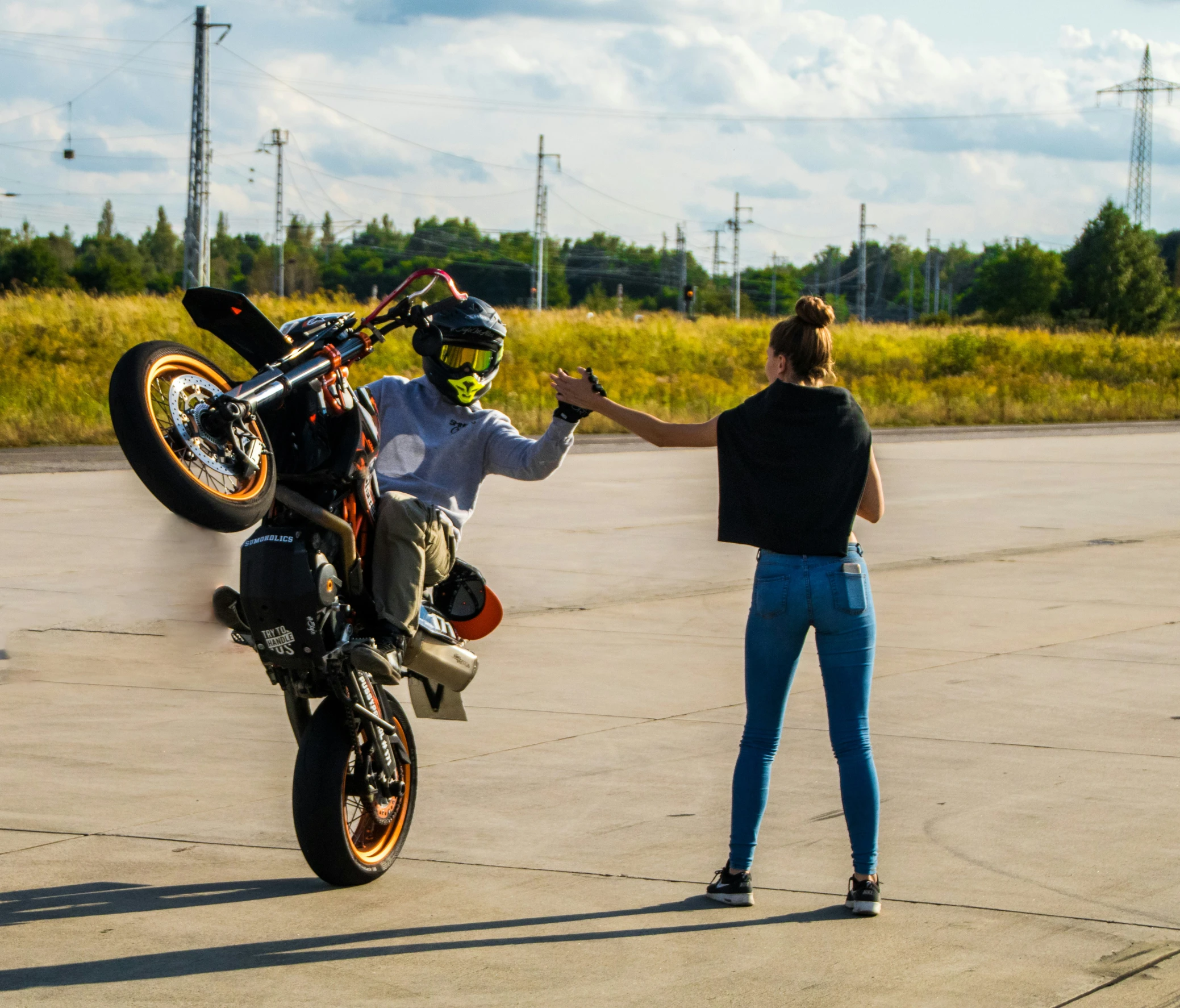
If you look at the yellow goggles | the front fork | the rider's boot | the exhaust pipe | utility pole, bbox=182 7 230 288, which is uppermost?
utility pole, bbox=182 7 230 288

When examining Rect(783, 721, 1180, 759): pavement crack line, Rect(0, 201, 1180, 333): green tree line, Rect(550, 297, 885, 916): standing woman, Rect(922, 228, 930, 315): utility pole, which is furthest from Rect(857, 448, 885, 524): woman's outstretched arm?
Rect(922, 228, 930, 315): utility pole

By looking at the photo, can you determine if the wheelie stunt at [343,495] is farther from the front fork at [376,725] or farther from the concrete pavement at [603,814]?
the concrete pavement at [603,814]

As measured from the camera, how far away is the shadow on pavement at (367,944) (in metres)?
3.99

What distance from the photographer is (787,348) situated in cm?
Result: 464

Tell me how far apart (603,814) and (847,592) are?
1.45 m

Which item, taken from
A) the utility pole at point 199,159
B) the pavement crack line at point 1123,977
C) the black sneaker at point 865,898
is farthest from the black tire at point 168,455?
the utility pole at point 199,159

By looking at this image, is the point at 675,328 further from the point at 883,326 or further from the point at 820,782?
the point at 820,782

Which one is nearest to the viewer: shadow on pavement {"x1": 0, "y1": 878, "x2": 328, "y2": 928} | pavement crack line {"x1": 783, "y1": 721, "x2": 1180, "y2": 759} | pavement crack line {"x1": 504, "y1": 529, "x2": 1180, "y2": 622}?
shadow on pavement {"x1": 0, "y1": 878, "x2": 328, "y2": 928}

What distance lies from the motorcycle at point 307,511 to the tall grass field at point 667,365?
16.5 meters

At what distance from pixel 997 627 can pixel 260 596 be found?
6475mm

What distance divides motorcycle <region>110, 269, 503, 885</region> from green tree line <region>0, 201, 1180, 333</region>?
65333mm

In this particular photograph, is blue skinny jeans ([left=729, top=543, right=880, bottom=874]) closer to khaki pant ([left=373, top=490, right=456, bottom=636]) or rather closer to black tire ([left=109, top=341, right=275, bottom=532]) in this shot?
khaki pant ([left=373, top=490, right=456, bottom=636])

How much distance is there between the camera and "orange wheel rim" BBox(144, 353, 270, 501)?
12.5 feet

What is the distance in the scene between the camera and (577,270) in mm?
150250
